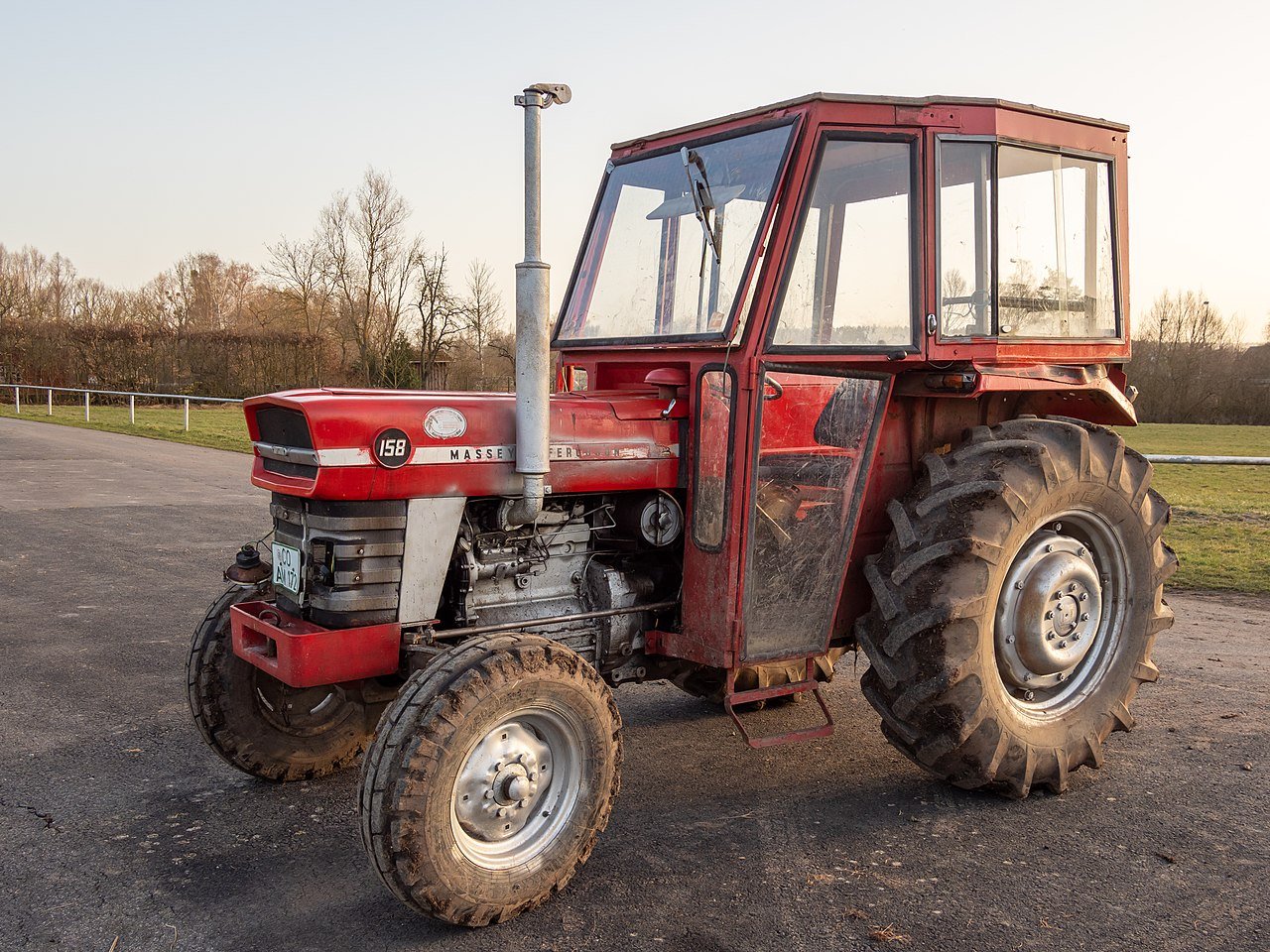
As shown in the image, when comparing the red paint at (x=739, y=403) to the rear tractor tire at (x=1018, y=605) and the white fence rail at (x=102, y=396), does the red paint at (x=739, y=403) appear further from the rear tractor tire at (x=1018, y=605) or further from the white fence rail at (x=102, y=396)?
the white fence rail at (x=102, y=396)

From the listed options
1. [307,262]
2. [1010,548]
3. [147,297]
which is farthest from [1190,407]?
[1010,548]

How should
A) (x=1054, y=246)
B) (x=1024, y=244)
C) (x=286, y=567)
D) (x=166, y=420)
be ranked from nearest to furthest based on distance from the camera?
1. (x=286, y=567)
2. (x=1024, y=244)
3. (x=1054, y=246)
4. (x=166, y=420)

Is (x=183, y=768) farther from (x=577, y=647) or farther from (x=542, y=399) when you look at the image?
→ (x=542, y=399)

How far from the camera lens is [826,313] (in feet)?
14.0

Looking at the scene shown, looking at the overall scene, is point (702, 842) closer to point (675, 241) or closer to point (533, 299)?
point (533, 299)

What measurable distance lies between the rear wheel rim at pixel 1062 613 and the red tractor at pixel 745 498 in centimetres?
2

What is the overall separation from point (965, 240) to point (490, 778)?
280 centimetres

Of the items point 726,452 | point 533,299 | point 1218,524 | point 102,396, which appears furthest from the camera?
point 102,396

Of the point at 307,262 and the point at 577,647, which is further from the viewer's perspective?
the point at 307,262

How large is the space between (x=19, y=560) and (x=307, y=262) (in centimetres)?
2659

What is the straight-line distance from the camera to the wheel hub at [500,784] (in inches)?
140

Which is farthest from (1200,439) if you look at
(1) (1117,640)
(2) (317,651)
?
(2) (317,651)

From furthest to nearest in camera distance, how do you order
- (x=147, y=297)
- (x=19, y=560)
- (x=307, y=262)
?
(x=147, y=297) → (x=307, y=262) → (x=19, y=560)

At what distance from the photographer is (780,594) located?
4.42 metres
